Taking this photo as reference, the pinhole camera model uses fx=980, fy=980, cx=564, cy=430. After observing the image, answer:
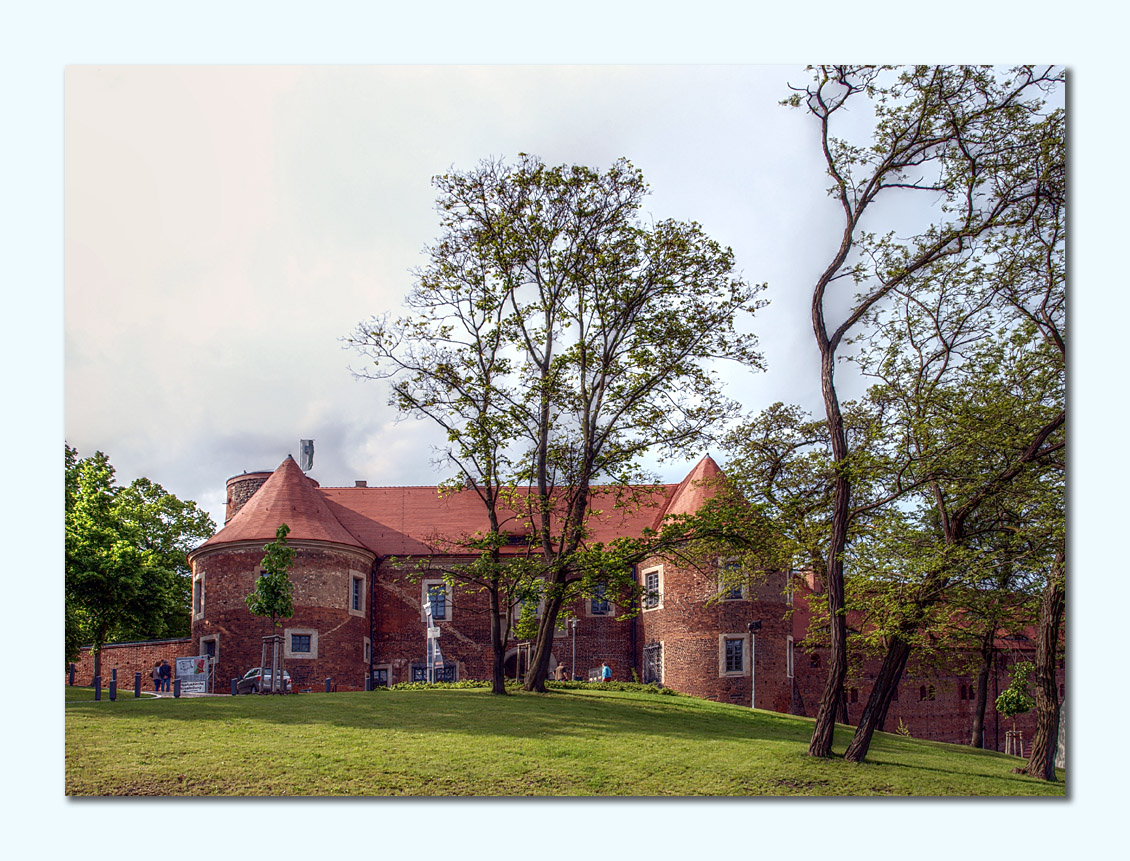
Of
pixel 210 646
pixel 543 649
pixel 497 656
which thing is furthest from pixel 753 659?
pixel 210 646

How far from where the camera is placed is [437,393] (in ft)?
50.0

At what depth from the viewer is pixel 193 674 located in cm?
2005

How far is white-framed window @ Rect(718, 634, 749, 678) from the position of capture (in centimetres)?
2186

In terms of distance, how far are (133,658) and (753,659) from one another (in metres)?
14.7

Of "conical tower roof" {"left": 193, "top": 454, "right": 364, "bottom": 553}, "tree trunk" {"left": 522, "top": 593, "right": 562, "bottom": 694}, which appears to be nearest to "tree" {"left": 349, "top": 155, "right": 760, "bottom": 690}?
"tree trunk" {"left": 522, "top": 593, "right": 562, "bottom": 694}

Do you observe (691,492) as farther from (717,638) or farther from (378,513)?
(378,513)

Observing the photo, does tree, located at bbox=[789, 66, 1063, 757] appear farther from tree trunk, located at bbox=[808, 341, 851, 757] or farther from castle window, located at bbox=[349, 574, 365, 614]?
castle window, located at bbox=[349, 574, 365, 614]

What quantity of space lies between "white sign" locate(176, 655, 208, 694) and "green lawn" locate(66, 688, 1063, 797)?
5.47m

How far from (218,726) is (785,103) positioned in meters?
9.59

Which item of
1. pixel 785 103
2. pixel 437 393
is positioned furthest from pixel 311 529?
pixel 785 103

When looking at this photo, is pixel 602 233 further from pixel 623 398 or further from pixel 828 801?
pixel 828 801

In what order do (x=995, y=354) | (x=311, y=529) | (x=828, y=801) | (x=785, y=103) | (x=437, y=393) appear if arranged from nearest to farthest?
(x=828, y=801)
(x=785, y=103)
(x=995, y=354)
(x=437, y=393)
(x=311, y=529)

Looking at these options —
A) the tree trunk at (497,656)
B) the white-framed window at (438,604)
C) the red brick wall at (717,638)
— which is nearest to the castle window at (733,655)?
the red brick wall at (717,638)

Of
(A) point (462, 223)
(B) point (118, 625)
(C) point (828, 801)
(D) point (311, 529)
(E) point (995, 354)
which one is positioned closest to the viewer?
(C) point (828, 801)
